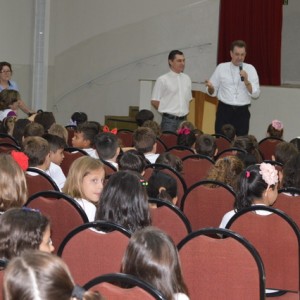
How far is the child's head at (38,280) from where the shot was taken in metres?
2.04

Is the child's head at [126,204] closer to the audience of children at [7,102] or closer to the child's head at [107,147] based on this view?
the child's head at [107,147]

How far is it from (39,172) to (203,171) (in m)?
1.62

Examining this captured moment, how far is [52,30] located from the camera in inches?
476

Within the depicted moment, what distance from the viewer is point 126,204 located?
12.3ft

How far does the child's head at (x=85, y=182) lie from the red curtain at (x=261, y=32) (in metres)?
7.41

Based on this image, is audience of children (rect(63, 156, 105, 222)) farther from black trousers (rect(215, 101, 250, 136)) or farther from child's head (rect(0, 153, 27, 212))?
black trousers (rect(215, 101, 250, 136))

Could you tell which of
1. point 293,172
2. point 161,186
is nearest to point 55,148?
point 161,186

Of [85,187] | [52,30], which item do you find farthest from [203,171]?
[52,30]

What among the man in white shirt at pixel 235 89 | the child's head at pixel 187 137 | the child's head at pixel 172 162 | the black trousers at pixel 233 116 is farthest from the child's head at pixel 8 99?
the child's head at pixel 172 162

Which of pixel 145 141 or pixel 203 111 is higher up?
pixel 203 111

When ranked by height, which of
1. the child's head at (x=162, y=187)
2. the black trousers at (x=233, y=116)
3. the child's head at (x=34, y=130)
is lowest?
the child's head at (x=162, y=187)

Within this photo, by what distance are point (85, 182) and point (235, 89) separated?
526cm

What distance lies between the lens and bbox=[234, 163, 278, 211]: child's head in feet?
14.2

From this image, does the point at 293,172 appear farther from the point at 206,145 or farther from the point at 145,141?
the point at 145,141
